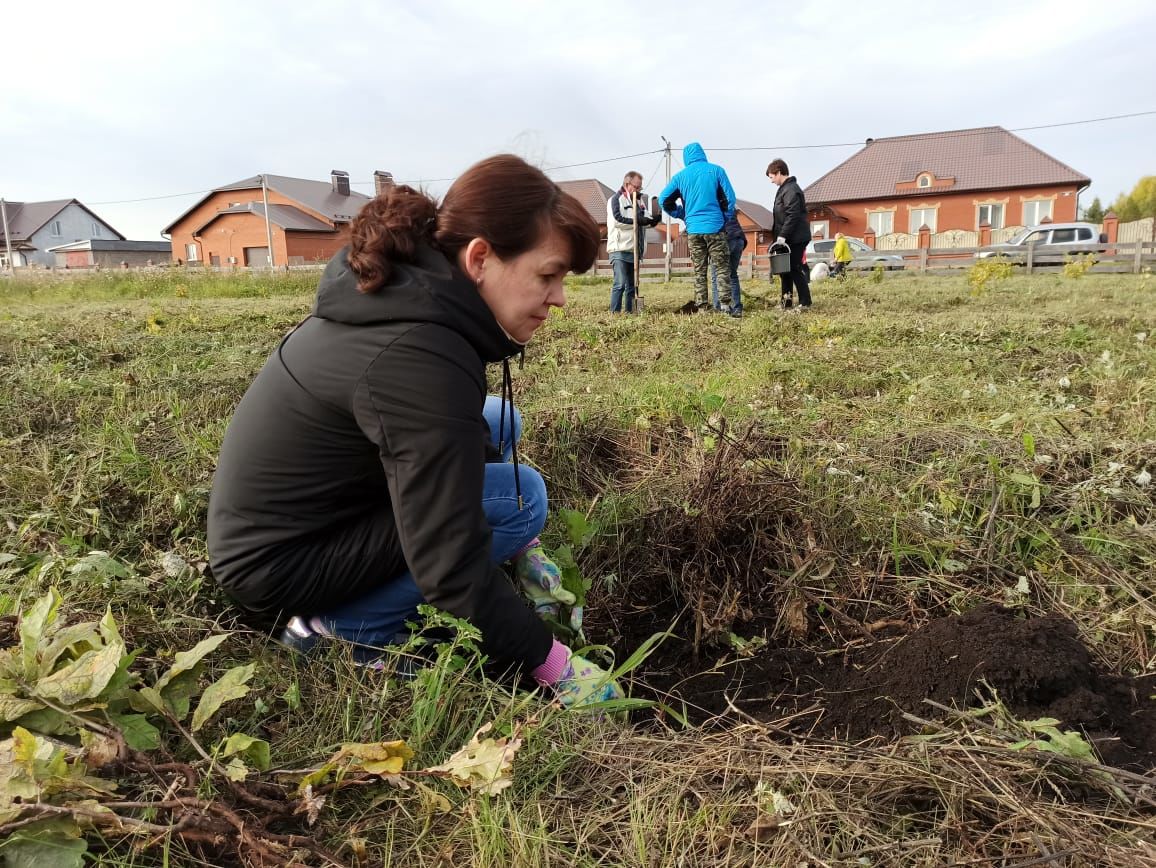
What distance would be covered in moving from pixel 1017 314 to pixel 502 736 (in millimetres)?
6964

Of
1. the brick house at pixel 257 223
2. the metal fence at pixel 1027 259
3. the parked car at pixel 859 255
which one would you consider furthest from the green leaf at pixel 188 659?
the brick house at pixel 257 223

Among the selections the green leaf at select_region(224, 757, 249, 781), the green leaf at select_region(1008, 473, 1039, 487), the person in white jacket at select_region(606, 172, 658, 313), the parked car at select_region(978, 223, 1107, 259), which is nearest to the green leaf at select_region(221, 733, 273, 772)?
the green leaf at select_region(224, 757, 249, 781)

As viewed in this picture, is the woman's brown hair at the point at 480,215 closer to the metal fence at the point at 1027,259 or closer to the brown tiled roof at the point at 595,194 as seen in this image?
the metal fence at the point at 1027,259

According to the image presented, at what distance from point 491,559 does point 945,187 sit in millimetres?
37857

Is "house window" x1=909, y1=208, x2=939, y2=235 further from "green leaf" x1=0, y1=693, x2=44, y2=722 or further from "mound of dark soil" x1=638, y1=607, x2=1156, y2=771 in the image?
"green leaf" x1=0, y1=693, x2=44, y2=722

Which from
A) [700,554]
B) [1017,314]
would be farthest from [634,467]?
[1017,314]

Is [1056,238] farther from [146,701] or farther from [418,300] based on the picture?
[146,701]

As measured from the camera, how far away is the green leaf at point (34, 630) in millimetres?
1250

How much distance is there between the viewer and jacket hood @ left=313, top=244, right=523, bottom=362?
1443 millimetres

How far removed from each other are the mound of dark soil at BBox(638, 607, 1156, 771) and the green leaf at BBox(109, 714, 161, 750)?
1.00m

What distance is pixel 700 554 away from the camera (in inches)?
90.4

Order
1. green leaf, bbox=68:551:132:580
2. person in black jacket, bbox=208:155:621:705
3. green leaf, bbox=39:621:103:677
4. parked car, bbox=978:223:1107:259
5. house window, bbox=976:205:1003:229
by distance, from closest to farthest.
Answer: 1. green leaf, bbox=39:621:103:677
2. person in black jacket, bbox=208:155:621:705
3. green leaf, bbox=68:551:132:580
4. parked car, bbox=978:223:1107:259
5. house window, bbox=976:205:1003:229

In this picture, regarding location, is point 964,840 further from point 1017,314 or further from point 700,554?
point 1017,314

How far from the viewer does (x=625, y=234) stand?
8.56 m
